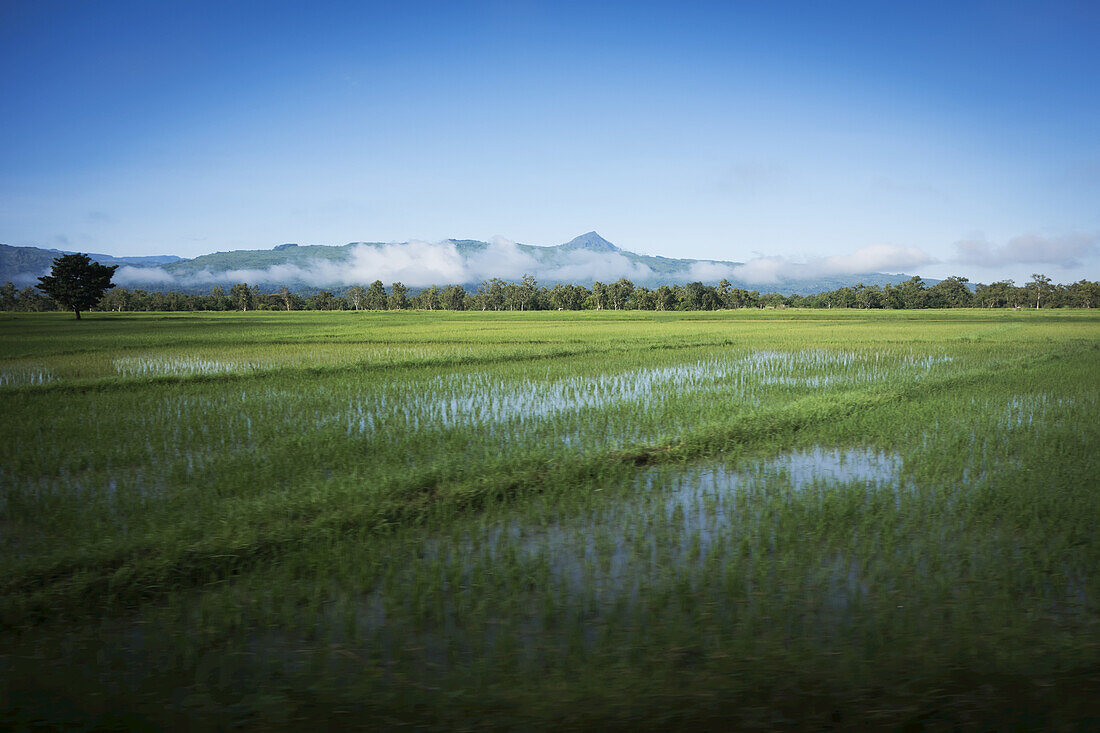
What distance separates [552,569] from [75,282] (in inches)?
2536


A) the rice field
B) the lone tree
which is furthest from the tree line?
the rice field

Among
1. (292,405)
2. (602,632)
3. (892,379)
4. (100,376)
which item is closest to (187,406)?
(292,405)

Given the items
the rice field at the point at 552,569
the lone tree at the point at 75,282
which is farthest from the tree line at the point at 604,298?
the rice field at the point at 552,569

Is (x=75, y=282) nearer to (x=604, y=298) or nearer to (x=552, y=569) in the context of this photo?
(x=552, y=569)

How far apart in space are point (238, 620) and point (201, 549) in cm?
107

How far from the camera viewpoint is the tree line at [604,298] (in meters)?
97.2

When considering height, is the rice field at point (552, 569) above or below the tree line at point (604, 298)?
below

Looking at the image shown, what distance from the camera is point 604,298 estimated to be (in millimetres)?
118625

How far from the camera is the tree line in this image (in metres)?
97.2

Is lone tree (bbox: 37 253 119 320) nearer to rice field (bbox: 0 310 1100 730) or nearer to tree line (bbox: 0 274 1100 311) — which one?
tree line (bbox: 0 274 1100 311)

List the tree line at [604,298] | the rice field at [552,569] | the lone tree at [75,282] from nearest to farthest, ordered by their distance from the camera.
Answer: the rice field at [552,569] → the lone tree at [75,282] → the tree line at [604,298]

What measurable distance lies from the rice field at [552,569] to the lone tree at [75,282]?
5507 centimetres

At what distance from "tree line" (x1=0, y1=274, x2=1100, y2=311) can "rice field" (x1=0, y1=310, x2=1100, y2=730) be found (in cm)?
9844

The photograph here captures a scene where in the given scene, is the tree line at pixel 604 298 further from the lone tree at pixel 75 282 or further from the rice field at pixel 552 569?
the rice field at pixel 552 569
